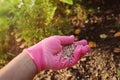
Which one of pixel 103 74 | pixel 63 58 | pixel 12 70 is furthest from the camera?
pixel 103 74

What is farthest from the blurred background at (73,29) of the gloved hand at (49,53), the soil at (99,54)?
the gloved hand at (49,53)

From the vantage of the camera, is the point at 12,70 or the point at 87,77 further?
the point at 87,77

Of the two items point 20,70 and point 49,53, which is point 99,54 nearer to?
point 49,53

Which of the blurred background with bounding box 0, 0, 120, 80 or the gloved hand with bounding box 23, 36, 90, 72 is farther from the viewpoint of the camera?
the blurred background with bounding box 0, 0, 120, 80

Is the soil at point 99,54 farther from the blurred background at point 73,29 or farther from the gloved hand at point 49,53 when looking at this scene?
the gloved hand at point 49,53

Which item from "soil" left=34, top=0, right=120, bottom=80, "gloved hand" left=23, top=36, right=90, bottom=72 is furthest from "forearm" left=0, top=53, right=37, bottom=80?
"soil" left=34, top=0, right=120, bottom=80

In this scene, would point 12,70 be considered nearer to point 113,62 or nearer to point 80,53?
point 80,53

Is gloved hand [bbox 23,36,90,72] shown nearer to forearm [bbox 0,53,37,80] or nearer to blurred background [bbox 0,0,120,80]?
forearm [bbox 0,53,37,80]

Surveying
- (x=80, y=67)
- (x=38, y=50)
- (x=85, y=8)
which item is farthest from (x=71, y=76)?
(x=85, y=8)
